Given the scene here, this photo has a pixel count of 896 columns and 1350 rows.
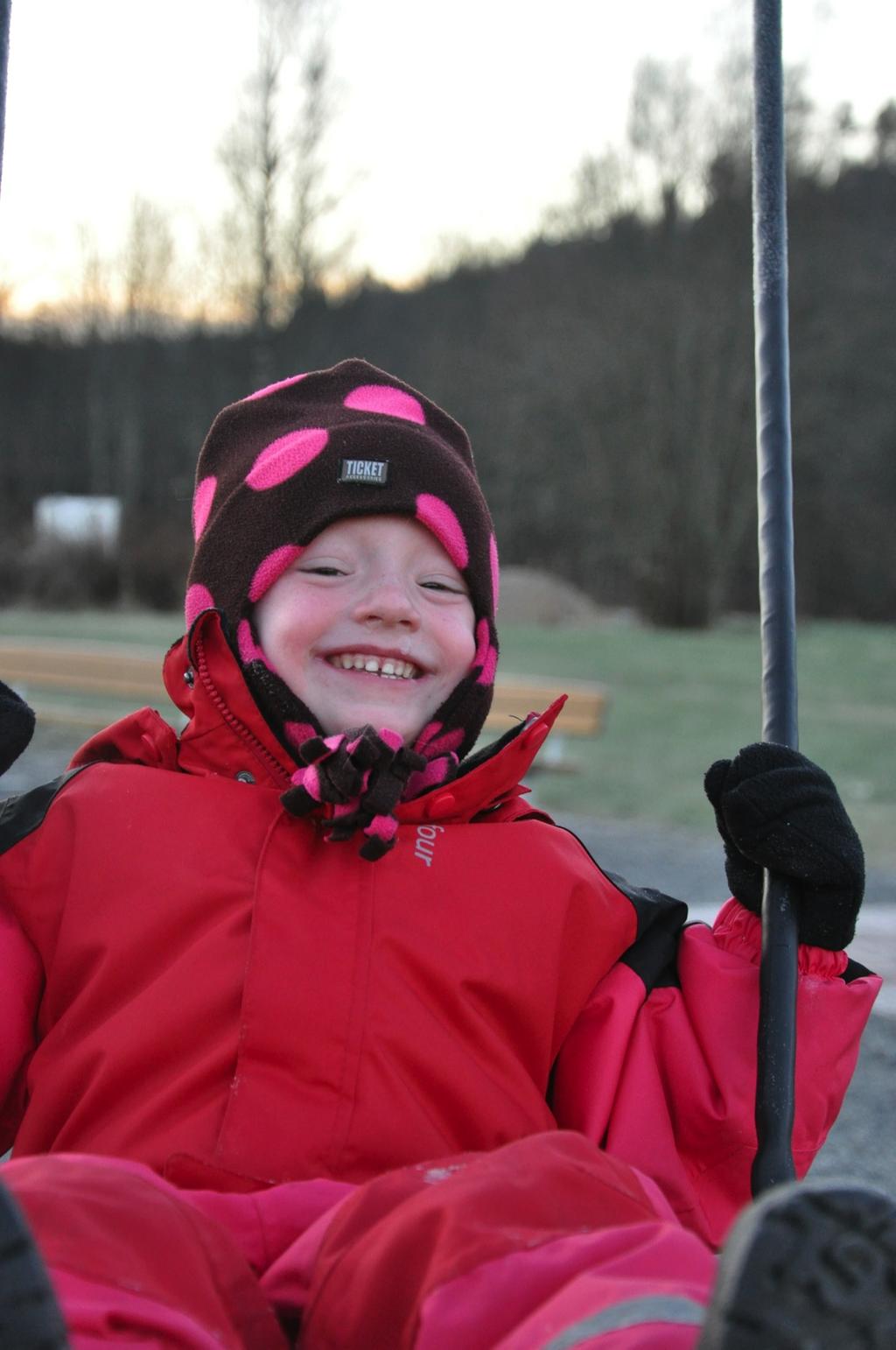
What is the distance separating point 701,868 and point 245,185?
1432cm

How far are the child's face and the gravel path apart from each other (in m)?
1.55

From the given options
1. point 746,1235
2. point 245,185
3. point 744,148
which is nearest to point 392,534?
point 746,1235

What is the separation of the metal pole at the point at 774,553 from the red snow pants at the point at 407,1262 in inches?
10.1

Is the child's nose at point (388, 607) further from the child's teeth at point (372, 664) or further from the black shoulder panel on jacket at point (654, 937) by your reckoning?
the black shoulder panel on jacket at point (654, 937)

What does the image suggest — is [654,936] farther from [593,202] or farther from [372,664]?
[593,202]

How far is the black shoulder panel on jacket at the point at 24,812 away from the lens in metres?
1.51

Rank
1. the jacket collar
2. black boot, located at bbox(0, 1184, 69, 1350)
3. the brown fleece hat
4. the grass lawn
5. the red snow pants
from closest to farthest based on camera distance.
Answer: black boot, located at bbox(0, 1184, 69, 1350) → the red snow pants → the jacket collar → the brown fleece hat → the grass lawn

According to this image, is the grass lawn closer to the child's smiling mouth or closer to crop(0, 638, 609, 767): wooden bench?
crop(0, 638, 609, 767): wooden bench

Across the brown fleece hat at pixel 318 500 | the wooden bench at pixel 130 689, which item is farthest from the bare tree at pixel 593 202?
the brown fleece hat at pixel 318 500

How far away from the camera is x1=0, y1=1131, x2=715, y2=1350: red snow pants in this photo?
0.93m

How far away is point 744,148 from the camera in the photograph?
18156mm

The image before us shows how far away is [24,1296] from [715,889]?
4.18 m

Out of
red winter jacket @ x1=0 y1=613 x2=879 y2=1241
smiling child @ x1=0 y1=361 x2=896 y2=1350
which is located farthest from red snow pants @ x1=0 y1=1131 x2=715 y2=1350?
red winter jacket @ x1=0 y1=613 x2=879 y2=1241

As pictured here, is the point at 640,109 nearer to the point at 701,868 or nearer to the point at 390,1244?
the point at 701,868
